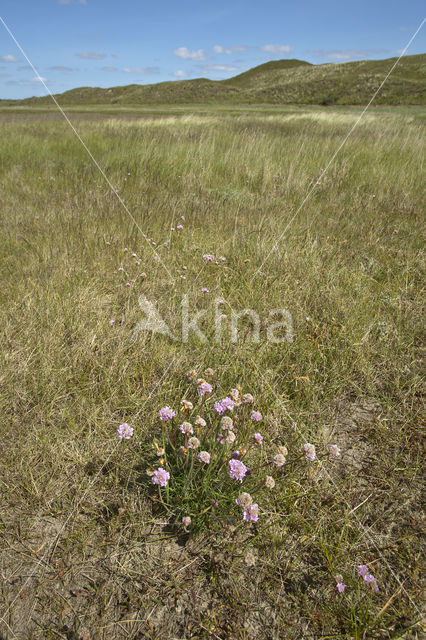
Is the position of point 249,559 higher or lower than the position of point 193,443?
lower

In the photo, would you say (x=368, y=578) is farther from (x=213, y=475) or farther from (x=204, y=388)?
(x=204, y=388)

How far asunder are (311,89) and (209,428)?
61983 mm

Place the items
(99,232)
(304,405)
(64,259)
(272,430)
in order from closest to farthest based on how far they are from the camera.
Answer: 1. (272,430)
2. (304,405)
3. (64,259)
4. (99,232)

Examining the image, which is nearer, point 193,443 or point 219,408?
point 193,443

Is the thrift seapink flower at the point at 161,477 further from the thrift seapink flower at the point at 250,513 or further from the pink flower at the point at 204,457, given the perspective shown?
the thrift seapink flower at the point at 250,513

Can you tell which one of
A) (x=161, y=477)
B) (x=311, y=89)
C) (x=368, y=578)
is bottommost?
(x=368, y=578)

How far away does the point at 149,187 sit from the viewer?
17.0 feet

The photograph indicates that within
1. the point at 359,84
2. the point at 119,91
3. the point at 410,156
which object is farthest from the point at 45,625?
the point at 119,91

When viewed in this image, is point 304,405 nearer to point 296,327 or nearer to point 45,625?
point 296,327

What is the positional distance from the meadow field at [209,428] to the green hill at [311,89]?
1634 inches

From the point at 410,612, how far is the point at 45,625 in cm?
123

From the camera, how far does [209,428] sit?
64.3 inches

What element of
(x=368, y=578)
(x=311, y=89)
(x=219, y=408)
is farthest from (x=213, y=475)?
(x=311, y=89)

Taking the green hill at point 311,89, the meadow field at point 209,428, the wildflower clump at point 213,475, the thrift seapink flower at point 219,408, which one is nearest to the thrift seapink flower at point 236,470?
the wildflower clump at point 213,475
